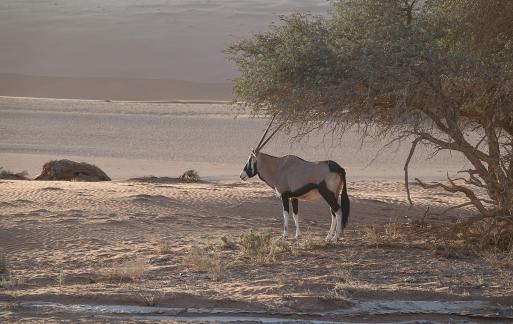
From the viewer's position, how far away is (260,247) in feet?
40.9

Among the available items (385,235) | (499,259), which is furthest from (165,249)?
(499,259)

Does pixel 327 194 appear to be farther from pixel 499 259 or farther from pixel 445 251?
pixel 499 259

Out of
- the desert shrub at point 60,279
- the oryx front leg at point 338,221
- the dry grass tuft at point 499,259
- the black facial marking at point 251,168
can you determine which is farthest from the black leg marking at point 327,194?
the desert shrub at point 60,279

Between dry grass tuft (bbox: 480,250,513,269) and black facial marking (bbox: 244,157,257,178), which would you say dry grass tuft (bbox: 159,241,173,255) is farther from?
dry grass tuft (bbox: 480,250,513,269)

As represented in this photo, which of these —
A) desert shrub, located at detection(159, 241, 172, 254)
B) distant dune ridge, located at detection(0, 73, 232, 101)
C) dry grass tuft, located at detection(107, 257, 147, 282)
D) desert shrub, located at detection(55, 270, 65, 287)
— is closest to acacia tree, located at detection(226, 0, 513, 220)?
desert shrub, located at detection(159, 241, 172, 254)

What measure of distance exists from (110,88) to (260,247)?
53.6m

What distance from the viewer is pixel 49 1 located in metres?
100

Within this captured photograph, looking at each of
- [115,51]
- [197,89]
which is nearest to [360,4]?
[197,89]

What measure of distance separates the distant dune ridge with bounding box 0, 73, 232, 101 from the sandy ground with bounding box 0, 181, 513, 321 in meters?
41.9

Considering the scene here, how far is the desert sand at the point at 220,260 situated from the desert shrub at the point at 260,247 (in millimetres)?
126

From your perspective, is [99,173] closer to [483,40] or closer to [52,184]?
[52,184]

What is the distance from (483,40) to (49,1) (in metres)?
91.8

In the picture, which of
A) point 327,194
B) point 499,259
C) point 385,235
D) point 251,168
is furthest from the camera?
point 251,168

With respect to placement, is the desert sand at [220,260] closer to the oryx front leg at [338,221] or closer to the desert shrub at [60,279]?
the desert shrub at [60,279]
